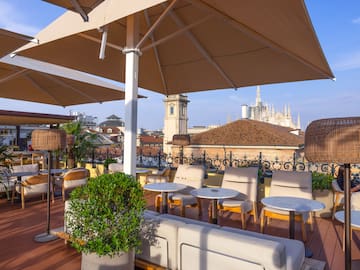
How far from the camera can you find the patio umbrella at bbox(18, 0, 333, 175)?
231 cm

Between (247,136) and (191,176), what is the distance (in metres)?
15.7

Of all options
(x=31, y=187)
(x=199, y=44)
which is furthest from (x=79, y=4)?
(x=31, y=187)

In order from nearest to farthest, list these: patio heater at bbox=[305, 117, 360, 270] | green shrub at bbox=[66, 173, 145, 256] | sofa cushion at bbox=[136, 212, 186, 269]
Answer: patio heater at bbox=[305, 117, 360, 270]
green shrub at bbox=[66, 173, 145, 256]
sofa cushion at bbox=[136, 212, 186, 269]

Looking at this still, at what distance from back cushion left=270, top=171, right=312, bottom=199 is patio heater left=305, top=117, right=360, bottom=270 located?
2.31 metres

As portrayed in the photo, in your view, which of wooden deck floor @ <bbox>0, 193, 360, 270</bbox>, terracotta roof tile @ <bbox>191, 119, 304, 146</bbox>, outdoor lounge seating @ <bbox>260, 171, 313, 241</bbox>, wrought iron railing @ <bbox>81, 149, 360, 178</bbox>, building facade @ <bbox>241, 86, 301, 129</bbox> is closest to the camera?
wooden deck floor @ <bbox>0, 193, 360, 270</bbox>

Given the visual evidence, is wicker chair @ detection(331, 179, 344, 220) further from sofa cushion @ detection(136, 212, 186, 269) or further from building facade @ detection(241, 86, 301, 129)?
building facade @ detection(241, 86, 301, 129)

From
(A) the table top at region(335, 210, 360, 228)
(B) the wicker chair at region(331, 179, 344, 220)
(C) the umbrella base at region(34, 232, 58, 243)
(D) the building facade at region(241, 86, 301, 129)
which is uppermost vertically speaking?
(D) the building facade at region(241, 86, 301, 129)

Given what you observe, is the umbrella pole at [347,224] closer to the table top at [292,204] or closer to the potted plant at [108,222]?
the table top at [292,204]

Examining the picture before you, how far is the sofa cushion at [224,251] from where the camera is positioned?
1903mm

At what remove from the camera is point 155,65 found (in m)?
4.77

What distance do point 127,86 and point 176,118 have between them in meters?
27.1

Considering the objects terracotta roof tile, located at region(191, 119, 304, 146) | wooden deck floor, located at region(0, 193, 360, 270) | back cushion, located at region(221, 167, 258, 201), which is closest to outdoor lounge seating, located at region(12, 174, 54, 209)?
wooden deck floor, located at region(0, 193, 360, 270)

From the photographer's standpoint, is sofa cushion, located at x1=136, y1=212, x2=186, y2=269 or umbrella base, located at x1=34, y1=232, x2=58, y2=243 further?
umbrella base, located at x1=34, y1=232, x2=58, y2=243

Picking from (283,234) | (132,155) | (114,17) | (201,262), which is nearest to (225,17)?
(114,17)
